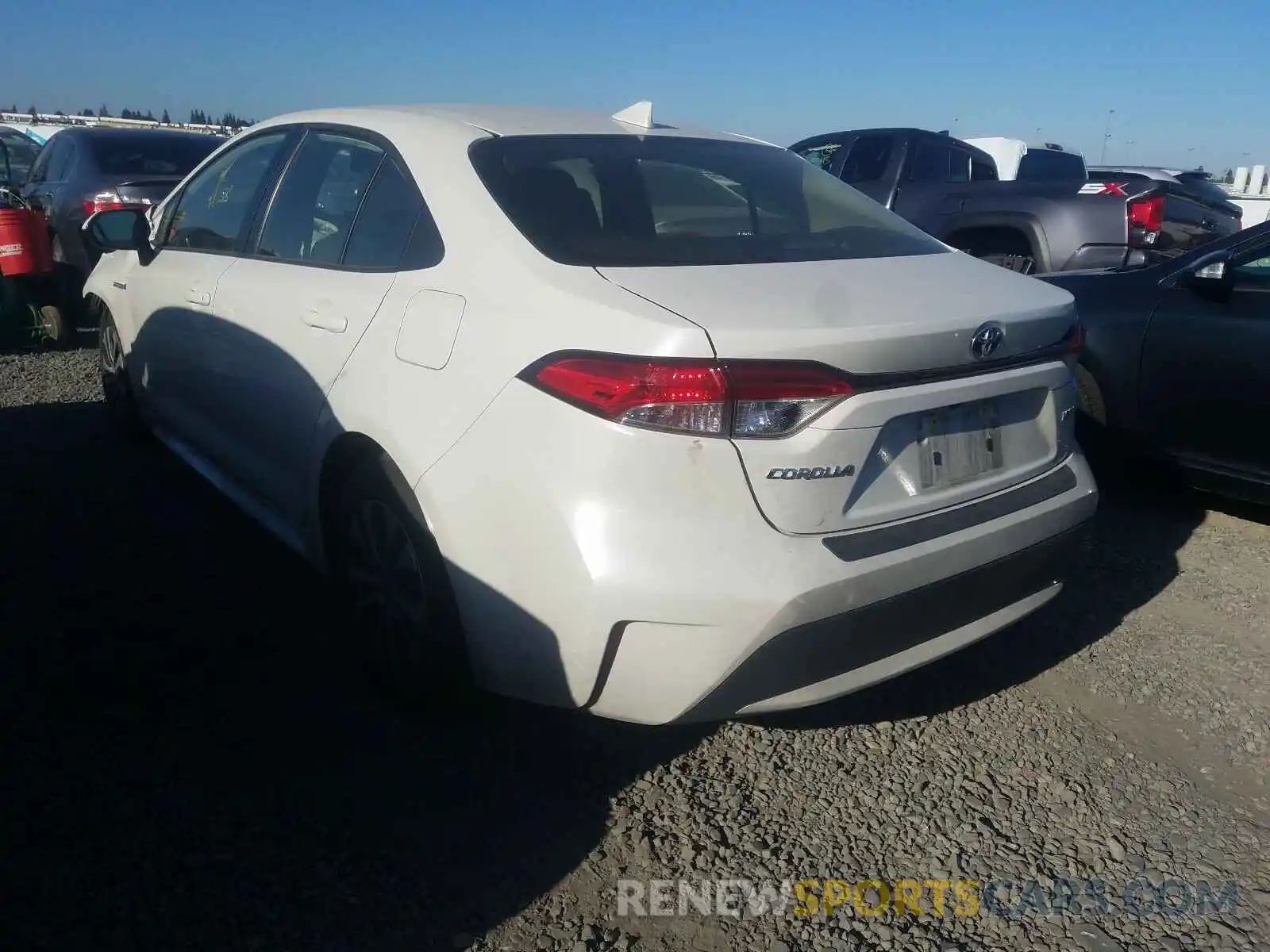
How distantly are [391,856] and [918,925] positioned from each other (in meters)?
1.16

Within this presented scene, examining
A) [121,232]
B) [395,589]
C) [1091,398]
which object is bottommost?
[1091,398]

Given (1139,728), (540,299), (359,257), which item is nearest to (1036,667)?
(1139,728)

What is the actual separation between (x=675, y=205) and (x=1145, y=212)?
5.87 m

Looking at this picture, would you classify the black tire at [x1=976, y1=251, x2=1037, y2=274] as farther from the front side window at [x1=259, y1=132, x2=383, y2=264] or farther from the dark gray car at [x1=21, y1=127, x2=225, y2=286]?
the dark gray car at [x1=21, y1=127, x2=225, y2=286]

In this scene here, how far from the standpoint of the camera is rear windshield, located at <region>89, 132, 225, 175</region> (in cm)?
865

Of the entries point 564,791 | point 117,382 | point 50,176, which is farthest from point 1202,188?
point 564,791

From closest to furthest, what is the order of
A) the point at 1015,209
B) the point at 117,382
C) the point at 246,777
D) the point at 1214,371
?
1. the point at 246,777
2. the point at 1214,371
3. the point at 117,382
4. the point at 1015,209

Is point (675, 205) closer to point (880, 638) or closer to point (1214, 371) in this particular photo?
point (880, 638)

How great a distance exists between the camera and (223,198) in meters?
4.07

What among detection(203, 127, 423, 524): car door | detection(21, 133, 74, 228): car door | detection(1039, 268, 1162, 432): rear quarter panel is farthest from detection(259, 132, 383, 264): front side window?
detection(21, 133, 74, 228): car door

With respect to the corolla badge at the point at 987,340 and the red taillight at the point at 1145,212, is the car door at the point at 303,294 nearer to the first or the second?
the corolla badge at the point at 987,340

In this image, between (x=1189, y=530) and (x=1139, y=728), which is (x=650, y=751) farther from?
(x=1189, y=530)

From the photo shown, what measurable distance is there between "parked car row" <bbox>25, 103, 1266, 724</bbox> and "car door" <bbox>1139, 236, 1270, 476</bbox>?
5.64ft

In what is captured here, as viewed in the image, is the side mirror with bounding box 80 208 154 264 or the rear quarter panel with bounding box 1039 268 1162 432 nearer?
the side mirror with bounding box 80 208 154 264
